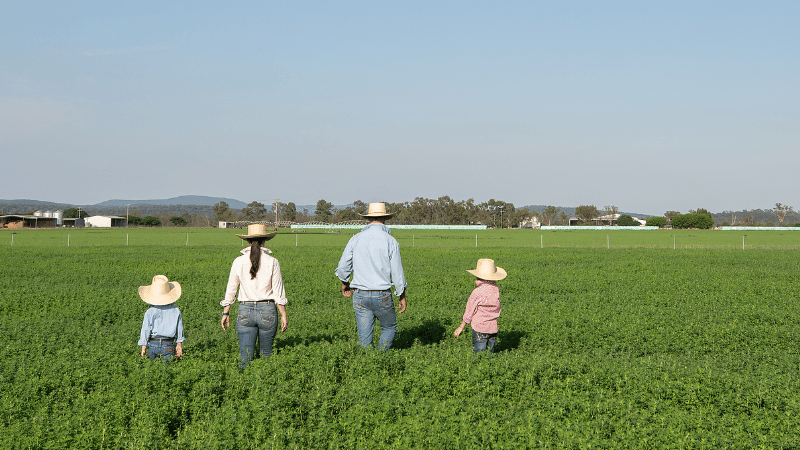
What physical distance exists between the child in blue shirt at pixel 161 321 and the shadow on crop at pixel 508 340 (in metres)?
5.20

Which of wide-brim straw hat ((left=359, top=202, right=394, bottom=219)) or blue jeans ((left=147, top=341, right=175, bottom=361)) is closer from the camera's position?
blue jeans ((left=147, top=341, right=175, bottom=361))

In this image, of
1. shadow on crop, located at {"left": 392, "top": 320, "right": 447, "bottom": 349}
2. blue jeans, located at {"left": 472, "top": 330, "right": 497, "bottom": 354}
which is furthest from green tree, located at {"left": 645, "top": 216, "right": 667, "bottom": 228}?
blue jeans, located at {"left": 472, "top": 330, "right": 497, "bottom": 354}

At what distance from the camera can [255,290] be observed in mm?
7406

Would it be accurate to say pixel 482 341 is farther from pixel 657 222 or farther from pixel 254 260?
pixel 657 222

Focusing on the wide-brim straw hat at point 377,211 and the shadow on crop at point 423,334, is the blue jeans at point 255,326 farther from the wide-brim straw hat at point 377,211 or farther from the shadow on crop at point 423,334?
the shadow on crop at point 423,334

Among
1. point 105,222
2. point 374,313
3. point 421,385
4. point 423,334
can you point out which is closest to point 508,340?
point 423,334

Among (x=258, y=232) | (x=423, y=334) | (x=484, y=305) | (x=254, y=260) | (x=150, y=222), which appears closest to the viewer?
(x=254, y=260)

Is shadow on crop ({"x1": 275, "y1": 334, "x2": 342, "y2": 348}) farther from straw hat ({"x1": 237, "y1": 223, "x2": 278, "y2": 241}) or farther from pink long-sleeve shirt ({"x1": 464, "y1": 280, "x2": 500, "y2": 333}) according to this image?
straw hat ({"x1": 237, "y1": 223, "x2": 278, "y2": 241})

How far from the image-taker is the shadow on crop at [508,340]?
33.9ft

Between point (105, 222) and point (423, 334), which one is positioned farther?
point (105, 222)

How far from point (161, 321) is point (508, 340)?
6.06 metres

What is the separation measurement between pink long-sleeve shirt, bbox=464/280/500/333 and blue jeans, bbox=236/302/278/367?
2709 mm

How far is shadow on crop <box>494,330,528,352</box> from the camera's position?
1034 centimetres

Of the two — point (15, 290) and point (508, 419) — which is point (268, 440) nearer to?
point (508, 419)
